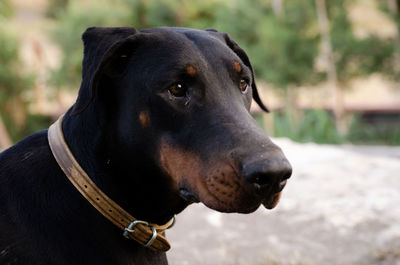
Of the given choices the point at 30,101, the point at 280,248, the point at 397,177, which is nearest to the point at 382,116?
the point at 397,177

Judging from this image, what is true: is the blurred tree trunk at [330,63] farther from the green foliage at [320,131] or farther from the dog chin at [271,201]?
the dog chin at [271,201]

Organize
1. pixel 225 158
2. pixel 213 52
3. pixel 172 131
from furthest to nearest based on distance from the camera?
pixel 213 52 → pixel 172 131 → pixel 225 158

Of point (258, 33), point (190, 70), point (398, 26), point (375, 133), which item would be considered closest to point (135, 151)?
point (190, 70)

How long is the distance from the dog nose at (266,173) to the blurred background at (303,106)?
7.69 ft

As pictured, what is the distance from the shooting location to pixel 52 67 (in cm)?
2736

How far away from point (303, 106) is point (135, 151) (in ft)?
63.3

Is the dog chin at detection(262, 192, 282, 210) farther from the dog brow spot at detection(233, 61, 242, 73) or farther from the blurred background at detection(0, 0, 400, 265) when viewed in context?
the blurred background at detection(0, 0, 400, 265)

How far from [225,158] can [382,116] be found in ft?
54.8

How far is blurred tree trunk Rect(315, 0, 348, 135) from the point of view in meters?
14.4

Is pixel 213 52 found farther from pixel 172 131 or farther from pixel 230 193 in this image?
pixel 230 193

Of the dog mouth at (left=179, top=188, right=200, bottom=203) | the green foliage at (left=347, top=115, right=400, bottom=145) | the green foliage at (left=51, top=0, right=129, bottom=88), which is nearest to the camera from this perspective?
the dog mouth at (left=179, top=188, right=200, bottom=203)

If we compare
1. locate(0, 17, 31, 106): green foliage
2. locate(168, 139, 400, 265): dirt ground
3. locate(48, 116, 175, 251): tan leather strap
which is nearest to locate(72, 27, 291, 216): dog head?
locate(48, 116, 175, 251): tan leather strap

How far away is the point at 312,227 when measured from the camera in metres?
4.60

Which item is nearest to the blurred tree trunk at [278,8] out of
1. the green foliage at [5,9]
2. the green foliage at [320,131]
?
the green foliage at [320,131]
